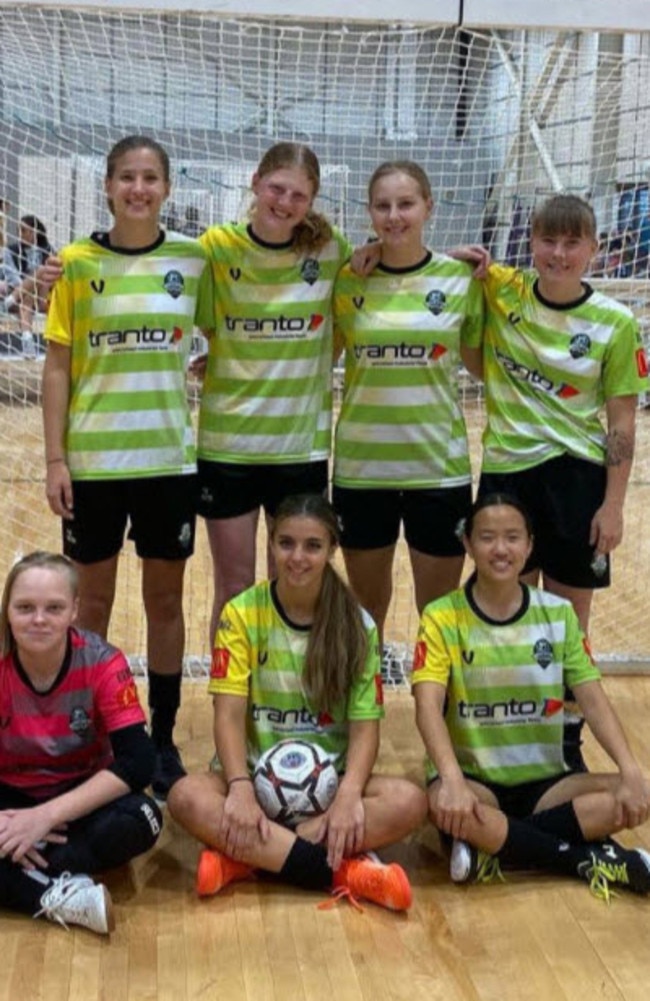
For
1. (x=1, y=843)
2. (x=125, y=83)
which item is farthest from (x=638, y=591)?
(x=125, y=83)

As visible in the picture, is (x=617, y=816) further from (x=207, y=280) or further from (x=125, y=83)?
(x=125, y=83)

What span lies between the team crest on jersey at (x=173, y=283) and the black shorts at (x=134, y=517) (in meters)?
0.39

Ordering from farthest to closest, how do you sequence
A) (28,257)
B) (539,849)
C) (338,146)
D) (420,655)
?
Result: (338,146), (28,257), (420,655), (539,849)

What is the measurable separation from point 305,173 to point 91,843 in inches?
55.3

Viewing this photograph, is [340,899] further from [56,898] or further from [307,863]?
[56,898]

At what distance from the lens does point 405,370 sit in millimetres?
2744

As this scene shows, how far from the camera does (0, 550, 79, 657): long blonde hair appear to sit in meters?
2.29

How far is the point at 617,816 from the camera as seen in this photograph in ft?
7.70

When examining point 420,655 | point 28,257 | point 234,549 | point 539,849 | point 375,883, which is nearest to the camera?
point 375,883

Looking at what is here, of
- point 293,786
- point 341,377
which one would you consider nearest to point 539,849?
point 293,786

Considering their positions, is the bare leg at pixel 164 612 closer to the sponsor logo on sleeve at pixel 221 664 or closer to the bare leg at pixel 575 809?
the sponsor logo on sleeve at pixel 221 664

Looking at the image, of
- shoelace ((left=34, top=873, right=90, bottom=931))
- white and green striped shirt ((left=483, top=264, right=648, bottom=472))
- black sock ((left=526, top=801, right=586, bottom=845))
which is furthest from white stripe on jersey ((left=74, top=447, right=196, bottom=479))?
black sock ((left=526, top=801, right=586, bottom=845))

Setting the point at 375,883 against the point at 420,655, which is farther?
the point at 420,655

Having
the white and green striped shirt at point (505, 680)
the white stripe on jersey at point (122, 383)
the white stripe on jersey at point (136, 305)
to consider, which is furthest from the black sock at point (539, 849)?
the white stripe on jersey at point (136, 305)
